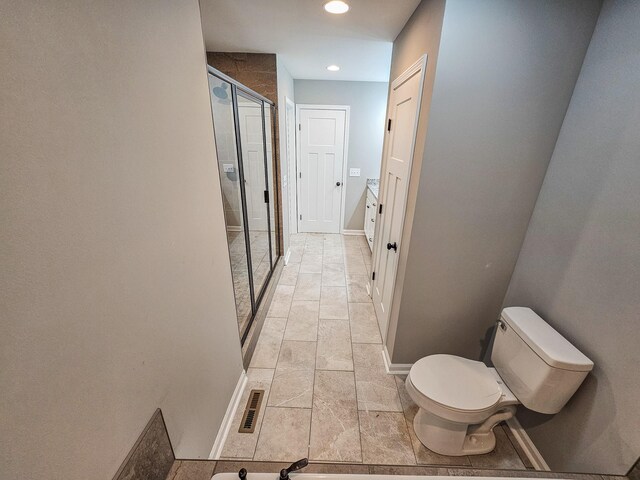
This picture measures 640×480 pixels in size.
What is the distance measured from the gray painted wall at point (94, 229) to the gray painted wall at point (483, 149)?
1218 millimetres

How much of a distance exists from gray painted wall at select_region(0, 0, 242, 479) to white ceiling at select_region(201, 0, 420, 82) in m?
0.79

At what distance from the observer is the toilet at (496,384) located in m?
1.20

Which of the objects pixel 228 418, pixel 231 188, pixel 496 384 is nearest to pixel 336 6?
pixel 231 188

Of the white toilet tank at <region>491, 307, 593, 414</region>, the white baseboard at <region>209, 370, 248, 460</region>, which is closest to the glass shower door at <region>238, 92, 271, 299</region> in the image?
the white baseboard at <region>209, 370, 248, 460</region>

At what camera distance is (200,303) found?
122 cm

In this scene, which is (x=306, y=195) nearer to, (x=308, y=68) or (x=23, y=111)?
(x=308, y=68)

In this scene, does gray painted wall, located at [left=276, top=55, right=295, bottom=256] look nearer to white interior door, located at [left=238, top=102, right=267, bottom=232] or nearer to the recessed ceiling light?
white interior door, located at [left=238, top=102, right=267, bottom=232]

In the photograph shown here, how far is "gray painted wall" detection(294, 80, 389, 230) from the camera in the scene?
3.87 m

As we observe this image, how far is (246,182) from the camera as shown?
2.31 metres

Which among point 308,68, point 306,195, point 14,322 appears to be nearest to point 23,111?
point 14,322

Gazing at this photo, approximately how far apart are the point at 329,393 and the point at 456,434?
0.79 metres

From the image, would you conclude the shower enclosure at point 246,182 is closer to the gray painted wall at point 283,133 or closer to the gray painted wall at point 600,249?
the gray painted wall at point 283,133

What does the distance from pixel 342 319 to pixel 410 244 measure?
127 cm

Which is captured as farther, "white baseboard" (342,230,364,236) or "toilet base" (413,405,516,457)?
"white baseboard" (342,230,364,236)
